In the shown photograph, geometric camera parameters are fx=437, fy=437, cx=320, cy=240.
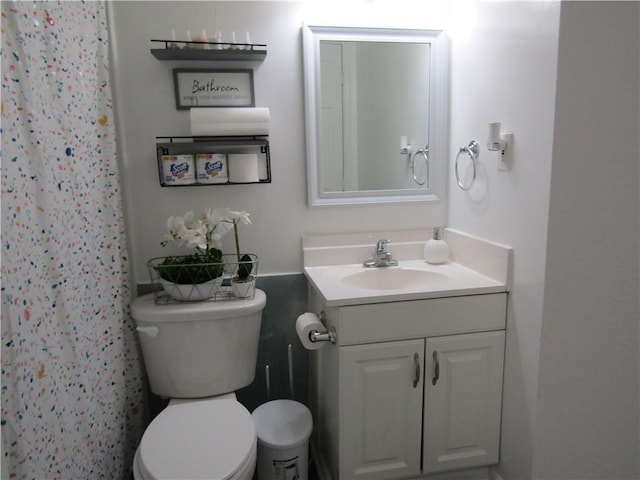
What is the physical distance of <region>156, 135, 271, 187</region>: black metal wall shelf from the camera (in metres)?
1.68

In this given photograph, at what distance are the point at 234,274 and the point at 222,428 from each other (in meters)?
0.63

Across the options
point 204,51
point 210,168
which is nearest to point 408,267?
point 210,168

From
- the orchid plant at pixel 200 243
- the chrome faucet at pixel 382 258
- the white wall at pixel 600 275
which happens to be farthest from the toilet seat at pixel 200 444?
the white wall at pixel 600 275

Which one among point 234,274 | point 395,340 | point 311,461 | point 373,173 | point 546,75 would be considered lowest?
point 311,461

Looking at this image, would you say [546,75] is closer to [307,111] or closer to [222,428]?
[307,111]

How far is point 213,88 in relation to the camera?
1.72 meters

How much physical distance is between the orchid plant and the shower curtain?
18 cm

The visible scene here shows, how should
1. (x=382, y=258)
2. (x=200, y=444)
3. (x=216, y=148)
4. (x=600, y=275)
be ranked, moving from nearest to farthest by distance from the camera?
(x=600, y=275), (x=200, y=444), (x=216, y=148), (x=382, y=258)

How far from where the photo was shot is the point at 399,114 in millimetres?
1911

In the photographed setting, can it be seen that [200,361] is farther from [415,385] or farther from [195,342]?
[415,385]

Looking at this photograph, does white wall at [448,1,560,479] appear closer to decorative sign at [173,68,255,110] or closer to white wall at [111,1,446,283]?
white wall at [111,1,446,283]

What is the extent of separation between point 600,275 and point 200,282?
1323mm

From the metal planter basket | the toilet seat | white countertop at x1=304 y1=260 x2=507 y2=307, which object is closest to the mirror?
white countertop at x1=304 y1=260 x2=507 y2=307

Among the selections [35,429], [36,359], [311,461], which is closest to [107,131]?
[36,359]
